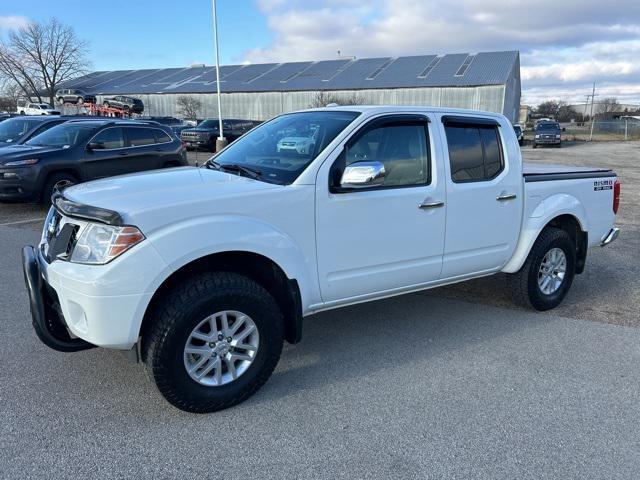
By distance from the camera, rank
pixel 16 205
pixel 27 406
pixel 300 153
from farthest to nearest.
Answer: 1. pixel 16 205
2. pixel 300 153
3. pixel 27 406

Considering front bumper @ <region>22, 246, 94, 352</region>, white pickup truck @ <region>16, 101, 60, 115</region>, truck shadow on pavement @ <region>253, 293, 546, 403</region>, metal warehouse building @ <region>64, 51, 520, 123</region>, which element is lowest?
truck shadow on pavement @ <region>253, 293, 546, 403</region>

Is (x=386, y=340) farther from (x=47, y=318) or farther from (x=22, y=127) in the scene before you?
(x=22, y=127)

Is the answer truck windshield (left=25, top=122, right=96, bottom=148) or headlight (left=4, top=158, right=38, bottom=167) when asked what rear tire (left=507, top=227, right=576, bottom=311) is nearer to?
headlight (left=4, top=158, right=38, bottom=167)

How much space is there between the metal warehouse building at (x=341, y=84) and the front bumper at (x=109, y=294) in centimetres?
4398

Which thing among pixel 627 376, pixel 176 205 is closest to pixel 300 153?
pixel 176 205

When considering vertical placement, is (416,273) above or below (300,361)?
above

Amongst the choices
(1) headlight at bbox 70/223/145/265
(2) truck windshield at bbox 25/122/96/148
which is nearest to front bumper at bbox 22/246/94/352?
(1) headlight at bbox 70/223/145/265

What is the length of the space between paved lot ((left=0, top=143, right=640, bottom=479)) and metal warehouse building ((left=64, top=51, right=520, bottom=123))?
42.3m

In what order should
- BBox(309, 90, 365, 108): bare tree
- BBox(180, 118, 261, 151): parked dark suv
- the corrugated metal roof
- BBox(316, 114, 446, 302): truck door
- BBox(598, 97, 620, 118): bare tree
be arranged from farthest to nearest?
BBox(598, 97, 620, 118): bare tree, BBox(309, 90, 365, 108): bare tree, the corrugated metal roof, BBox(180, 118, 261, 151): parked dark suv, BBox(316, 114, 446, 302): truck door

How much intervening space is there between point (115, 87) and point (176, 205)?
6445cm

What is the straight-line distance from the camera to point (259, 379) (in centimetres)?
329

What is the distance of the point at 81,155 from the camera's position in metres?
9.77

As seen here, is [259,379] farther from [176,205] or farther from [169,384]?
[176,205]

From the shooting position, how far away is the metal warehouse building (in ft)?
147
